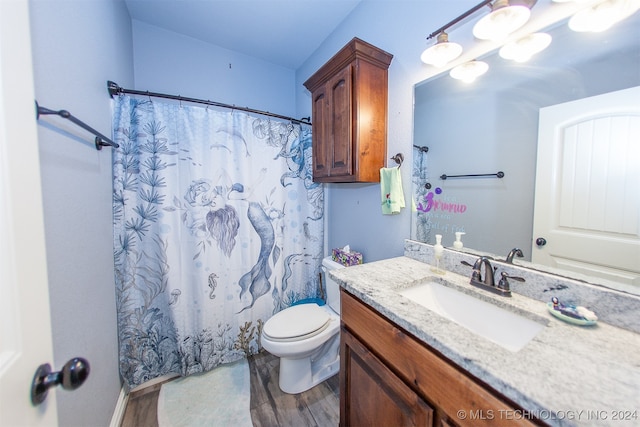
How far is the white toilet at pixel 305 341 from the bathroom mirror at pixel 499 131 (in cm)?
81

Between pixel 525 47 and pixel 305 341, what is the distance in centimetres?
174

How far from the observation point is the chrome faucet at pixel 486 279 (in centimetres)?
87

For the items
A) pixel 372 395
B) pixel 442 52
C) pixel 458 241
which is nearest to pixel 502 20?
pixel 442 52

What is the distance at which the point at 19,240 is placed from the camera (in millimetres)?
406

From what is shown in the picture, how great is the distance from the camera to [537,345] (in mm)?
595

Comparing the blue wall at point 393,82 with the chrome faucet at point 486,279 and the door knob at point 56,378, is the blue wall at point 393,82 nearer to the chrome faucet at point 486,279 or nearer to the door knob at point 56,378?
the chrome faucet at point 486,279

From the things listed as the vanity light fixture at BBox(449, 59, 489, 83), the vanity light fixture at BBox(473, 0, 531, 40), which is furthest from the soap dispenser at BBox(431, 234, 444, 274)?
the vanity light fixture at BBox(473, 0, 531, 40)

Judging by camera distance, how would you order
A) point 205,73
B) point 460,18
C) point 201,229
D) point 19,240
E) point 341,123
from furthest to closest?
point 205,73 < point 201,229 < point 341,123 < point 460,18 < point 19,240

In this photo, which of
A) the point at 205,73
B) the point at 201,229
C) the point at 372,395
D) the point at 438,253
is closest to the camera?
the point at 372,395

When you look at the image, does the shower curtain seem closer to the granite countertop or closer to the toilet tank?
the toilet tank

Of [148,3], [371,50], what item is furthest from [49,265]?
[148,3]

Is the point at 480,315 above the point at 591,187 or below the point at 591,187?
below

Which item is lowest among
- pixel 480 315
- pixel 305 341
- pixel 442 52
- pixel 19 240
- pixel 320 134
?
pixel 305 341

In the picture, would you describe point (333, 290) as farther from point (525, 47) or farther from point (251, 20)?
point (251, 20)
